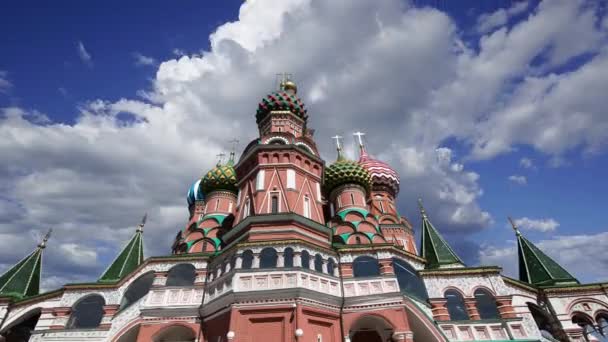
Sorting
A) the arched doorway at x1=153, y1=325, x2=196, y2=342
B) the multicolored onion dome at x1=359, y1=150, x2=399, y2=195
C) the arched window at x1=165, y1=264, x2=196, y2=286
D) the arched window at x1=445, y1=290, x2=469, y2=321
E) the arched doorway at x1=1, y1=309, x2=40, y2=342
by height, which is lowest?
the arched doorway at x1=153, y1=325, x2=196, y2=342

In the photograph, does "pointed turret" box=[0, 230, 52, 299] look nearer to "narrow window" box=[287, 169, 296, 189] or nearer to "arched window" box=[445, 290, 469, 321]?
"narrow window" box=[287, 169, 296, 189]

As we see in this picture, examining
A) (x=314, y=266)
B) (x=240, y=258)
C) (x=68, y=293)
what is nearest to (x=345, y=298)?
(x=314, y=266)

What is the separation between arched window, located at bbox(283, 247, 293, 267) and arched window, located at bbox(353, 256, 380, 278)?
3422 mm

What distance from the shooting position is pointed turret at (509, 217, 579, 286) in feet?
59.5

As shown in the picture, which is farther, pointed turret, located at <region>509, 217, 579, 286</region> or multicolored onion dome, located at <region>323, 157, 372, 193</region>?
multicolored onion dome, located at <region>323, 157, 372, 193</region>

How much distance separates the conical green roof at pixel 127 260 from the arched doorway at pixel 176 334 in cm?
516

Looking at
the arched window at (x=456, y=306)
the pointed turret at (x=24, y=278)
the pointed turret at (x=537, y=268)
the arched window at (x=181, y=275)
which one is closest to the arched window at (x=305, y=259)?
the arched window at (x=181, y=275)

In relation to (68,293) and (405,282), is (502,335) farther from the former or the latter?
(68,293)

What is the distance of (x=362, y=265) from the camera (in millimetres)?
16109

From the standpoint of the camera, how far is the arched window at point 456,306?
16.1 meters

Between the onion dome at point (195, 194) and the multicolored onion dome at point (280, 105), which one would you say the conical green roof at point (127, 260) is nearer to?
the onion dome at point (195, 194)

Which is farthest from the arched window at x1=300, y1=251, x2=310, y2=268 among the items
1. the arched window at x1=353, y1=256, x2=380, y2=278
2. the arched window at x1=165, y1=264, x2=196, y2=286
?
the arched window at x1=165, y1=264, x2=196, y2=286

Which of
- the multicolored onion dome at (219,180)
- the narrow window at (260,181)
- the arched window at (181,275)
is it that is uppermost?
the multicolored onion dome at (219,180)

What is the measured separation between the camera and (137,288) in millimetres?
18266
